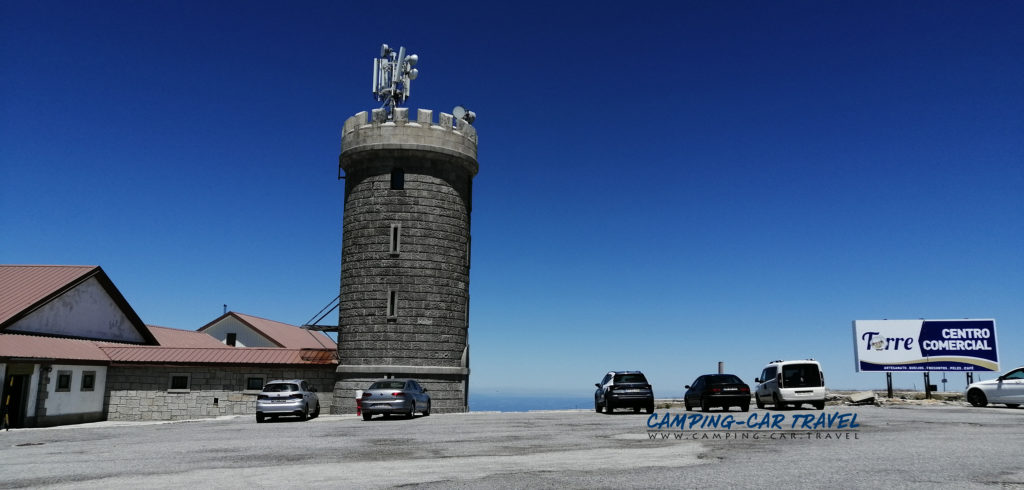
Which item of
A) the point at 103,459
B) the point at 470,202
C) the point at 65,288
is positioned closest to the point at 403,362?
the point at 470,202

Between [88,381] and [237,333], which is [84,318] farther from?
[237,333]

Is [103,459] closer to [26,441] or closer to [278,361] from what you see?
[26,441]

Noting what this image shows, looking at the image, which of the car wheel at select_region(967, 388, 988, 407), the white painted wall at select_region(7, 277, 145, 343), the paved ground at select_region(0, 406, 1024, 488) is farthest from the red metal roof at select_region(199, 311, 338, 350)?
the car wheel at select_region(967, 388, 988, 407)

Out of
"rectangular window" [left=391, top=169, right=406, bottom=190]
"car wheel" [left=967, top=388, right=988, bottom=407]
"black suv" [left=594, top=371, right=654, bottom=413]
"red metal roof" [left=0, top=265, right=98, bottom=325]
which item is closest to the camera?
"black suv" [left=594, top=371, right=654, bottom=413]

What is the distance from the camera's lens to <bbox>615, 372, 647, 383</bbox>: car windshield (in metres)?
25.9

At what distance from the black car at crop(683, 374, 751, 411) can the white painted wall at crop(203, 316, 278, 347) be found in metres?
32.6

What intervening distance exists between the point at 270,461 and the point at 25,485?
343 centimetres

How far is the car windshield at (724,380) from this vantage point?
2487cm

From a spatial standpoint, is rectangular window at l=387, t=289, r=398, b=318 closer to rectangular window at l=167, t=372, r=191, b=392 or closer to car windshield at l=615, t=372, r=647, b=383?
rectangular window at l=167, t=372, r=191, b=392

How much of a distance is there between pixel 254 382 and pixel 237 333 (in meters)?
19.9

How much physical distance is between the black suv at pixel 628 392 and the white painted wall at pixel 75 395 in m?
21.1

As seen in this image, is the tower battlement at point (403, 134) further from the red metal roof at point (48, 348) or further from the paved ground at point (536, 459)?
the paved ground at point (536, 459)

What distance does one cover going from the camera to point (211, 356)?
1226 inches

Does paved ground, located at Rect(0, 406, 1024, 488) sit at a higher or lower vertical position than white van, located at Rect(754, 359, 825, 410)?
lower
